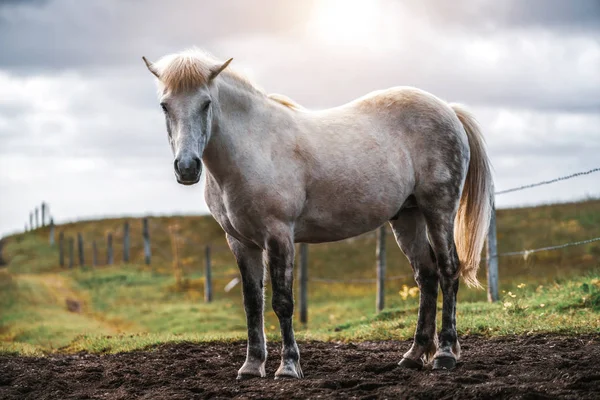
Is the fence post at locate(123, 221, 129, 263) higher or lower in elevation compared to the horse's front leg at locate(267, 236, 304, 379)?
higher

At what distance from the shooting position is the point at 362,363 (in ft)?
22.2

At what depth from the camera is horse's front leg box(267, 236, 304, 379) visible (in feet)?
19.0

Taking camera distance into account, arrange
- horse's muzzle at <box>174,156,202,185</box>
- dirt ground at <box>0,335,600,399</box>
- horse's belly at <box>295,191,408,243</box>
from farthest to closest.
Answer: horse's belly at <box>295,191,408,243</box> → horse's muzzle at <box>174,156,202,185</box> → dirt ground at <box>0,335,600,399</box>

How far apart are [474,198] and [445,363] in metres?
1.88

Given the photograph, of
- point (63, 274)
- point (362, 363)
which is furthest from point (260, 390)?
point (63, 274)

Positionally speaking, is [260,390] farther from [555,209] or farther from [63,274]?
[63,274]

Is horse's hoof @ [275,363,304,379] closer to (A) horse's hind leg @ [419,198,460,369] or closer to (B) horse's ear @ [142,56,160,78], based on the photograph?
(A) horse's hind leg @ [419,198,460,369]

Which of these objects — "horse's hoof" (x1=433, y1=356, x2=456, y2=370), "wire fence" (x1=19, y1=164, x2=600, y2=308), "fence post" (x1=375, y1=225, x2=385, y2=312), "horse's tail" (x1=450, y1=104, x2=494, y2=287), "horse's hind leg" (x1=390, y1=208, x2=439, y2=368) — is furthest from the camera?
"fence post" (x1=375, y1=225, x2=385, y2=312)

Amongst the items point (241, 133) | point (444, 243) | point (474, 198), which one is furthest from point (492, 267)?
point (241, 133)

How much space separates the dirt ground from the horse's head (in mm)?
1818

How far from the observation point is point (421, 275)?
689 centimetres

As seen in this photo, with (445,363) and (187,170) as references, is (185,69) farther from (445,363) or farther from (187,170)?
(445,363)

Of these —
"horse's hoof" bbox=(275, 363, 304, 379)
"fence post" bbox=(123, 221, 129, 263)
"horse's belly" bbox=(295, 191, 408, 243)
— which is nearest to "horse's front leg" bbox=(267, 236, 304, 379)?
"horse's hoof" bbox=(275, 363, 304, 379)

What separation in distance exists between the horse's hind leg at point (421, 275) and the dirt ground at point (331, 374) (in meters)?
0.31
